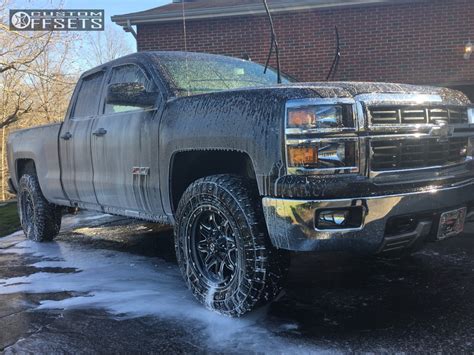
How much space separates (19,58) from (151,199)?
19.4 metres

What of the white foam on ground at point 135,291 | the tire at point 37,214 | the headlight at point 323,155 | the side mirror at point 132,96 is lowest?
the white foam on ground at point 135,291

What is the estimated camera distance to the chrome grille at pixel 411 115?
3.01 metres

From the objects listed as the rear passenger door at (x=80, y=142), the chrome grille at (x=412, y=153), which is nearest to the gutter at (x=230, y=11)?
the rear passenger door at (x=80, y=142)

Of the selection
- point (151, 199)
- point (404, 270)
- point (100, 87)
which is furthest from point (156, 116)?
point (404, 270)

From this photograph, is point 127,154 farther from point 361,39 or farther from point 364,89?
point 361,39

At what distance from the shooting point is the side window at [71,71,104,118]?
17.0ft

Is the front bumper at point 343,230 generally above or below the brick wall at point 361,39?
below

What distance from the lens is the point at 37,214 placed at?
20.6 ft

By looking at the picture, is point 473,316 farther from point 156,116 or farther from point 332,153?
point 156,116

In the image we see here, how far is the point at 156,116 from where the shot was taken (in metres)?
3.98

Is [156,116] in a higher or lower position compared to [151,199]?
higher

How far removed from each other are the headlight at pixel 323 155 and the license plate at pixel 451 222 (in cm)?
85

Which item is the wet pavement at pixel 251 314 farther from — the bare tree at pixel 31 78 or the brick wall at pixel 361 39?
the bare tree at pixel 31 78

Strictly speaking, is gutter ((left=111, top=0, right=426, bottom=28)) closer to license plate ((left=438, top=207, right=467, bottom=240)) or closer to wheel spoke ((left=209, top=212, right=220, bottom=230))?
license plate ((left=438, top=207, right=467, bottom=240))
